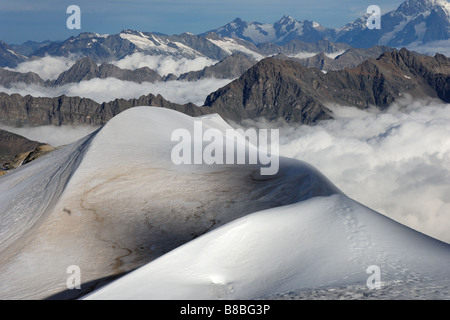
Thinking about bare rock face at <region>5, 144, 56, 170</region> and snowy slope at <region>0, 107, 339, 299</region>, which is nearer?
snowy slope at <region>0, 107, 339, 299</region>

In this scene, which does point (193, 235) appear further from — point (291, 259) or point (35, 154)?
point (35, 154)

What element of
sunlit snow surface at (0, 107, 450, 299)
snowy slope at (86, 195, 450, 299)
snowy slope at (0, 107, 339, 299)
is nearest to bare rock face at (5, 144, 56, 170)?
snowy slope at (0, 107, 339, 299)

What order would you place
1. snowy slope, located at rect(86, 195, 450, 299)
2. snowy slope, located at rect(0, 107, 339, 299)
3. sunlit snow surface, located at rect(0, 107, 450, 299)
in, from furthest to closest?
1. snowy slope, located at rect(0, 107, 339, 299)
2. sunlit snow surface, located at rect(0, 107, 450, 299)
3. snowy slope, located at rect(86, 195, 450, 299)

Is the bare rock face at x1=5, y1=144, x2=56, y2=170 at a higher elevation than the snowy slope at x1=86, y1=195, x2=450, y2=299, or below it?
higher

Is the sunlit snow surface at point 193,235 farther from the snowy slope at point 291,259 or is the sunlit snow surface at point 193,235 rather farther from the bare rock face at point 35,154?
the bare rock face at point 35,154

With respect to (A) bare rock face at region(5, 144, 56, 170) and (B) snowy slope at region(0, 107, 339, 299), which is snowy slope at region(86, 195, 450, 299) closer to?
(B) snowy slope at region(0, 107, 339, 299)
